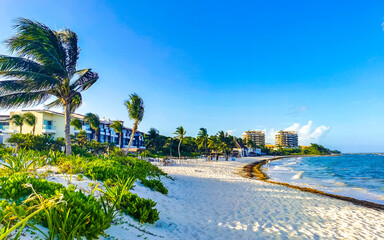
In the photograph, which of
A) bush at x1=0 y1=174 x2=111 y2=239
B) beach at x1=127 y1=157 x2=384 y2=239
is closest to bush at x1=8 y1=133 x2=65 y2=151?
beach at x1=127 y1=157 x2=384 y2=239

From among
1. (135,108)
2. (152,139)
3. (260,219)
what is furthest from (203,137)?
(260,219)

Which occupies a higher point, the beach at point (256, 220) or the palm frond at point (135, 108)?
the palm frond at point (135, 108)

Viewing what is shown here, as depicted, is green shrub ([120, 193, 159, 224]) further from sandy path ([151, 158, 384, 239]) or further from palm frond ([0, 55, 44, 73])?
palm frond ([0, 55, 44, 73])

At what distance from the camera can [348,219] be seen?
25.7 feet

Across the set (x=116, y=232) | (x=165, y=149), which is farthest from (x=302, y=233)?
(x=165, y=149)

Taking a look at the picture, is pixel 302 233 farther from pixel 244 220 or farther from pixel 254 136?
pixel 254 136

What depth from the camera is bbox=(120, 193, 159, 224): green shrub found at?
4.68 metres

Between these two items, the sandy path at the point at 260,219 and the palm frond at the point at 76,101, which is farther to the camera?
the palm frond at the point at 76,101

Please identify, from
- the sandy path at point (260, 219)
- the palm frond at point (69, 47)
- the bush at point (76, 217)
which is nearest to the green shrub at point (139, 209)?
the sandy path at point (260, 219)

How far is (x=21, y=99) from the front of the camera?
1212 cm

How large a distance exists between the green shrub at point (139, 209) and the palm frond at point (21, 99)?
11516 millimetres

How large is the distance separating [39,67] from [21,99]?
2224 mm

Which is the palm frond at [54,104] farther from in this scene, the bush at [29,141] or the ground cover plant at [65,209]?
the ground cover plant at [65,209]

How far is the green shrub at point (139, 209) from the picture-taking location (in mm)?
4675
